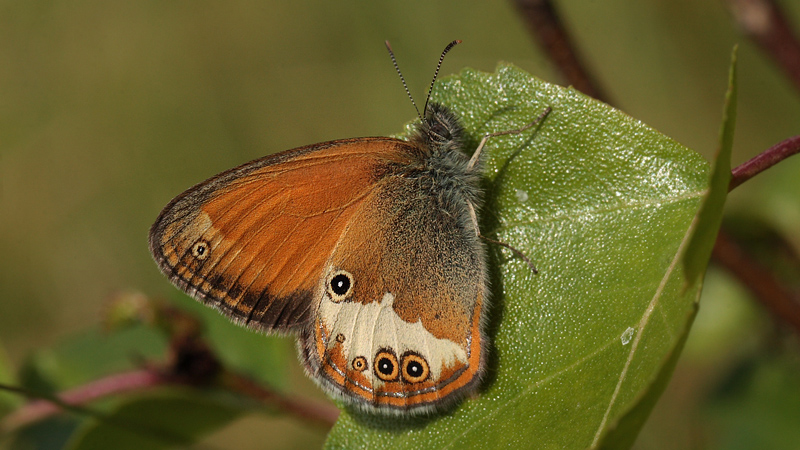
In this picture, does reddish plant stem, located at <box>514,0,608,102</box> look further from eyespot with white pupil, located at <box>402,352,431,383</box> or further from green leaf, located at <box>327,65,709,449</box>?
eyespot with white pupil, located at <box>402,352,431,383</box>

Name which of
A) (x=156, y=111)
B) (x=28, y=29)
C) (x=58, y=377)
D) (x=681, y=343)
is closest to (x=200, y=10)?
(x=156, y=111)

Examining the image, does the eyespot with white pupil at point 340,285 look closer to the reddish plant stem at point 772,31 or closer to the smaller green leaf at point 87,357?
the smaller green leaf at point 87,357

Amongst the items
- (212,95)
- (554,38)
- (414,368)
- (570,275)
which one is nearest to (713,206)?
(570,275)

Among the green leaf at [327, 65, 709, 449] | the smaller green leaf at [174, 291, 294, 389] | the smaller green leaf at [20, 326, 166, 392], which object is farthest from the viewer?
the smaller green leaf at [20, 326, 166, 392]

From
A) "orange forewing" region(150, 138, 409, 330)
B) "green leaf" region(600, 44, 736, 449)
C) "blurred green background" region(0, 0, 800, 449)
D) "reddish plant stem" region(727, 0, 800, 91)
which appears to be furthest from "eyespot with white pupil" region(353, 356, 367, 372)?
"blurred green background" region(0, 0, 800, 449)

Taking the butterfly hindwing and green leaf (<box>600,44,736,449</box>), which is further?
the butterfly hindwing

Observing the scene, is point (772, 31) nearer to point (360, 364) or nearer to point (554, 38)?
point (554, 38)

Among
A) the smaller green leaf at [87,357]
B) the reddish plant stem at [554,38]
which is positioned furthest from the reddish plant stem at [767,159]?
the smaller green leaf at [87,357]
